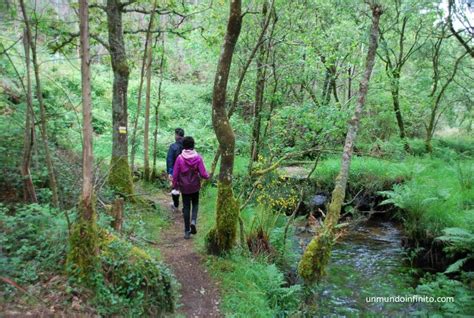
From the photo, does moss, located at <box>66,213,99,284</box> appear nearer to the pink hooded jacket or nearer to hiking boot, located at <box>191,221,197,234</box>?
the pink hooded jacket

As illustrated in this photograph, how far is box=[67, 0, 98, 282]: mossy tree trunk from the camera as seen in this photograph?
3.98m

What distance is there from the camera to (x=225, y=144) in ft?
20.2

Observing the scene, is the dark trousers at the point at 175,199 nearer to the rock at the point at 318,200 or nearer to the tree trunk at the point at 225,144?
the tree trunk at the point at 225,144

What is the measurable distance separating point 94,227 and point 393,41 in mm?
17688

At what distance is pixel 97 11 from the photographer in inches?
365

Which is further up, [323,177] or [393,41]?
[393,41]

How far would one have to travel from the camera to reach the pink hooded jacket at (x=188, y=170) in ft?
22.8

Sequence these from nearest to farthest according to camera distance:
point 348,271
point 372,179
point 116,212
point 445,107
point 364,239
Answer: point 116,212
point 348,271
point 364,239
point 372,179
point 445,107

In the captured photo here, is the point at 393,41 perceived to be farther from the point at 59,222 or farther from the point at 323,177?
the point at 59,222

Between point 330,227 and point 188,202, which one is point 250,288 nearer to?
point 330,227

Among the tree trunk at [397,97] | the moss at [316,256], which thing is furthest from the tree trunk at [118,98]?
the tree trunk at [397,97]

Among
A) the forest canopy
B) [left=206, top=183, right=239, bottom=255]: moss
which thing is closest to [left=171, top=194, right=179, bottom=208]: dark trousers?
the forest canopy

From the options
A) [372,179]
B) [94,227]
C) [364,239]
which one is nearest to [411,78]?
[372,179]

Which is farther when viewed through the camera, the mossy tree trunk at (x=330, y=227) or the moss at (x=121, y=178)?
the moss at (x=121, y=178)
